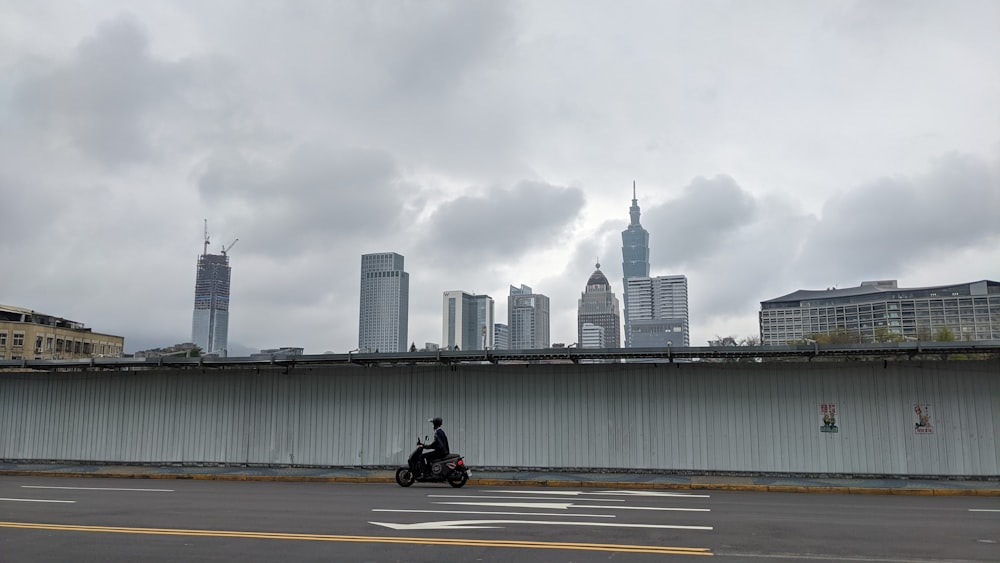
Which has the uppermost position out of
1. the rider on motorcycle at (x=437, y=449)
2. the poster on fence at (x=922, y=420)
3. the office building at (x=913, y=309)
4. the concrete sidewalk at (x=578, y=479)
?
the office building at (x=913, y=309)

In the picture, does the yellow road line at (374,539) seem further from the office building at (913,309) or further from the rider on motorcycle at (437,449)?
the office building at (913,309)

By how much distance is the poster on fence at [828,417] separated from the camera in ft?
63.1

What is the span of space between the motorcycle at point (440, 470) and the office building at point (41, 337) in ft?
329

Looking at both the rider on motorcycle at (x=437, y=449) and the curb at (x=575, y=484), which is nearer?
Result: the curb at (x=575, y=484)

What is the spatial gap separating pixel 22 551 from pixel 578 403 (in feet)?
47.0

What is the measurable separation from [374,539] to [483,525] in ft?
6.62

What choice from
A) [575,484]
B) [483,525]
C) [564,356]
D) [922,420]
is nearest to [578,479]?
[575,484]

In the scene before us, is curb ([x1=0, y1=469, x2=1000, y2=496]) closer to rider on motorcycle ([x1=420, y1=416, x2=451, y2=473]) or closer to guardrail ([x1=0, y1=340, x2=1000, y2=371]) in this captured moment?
rider on motorcycle ([x1=420, y1=416, x2=451, y2=473])

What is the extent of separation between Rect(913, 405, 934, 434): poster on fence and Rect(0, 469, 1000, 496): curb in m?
2.41

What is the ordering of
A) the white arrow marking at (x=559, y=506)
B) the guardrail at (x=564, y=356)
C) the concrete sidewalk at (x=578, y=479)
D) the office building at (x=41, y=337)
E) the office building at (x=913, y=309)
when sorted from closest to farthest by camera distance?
1. the white arrow marking at (x=559, y=506)
2. the concrete sidewalk at (x=578, y=479)
3. the guardrail at (x=564, y=356)
4. the office building at (x=41, y=337)
5. the office building at (x=913, y=309)

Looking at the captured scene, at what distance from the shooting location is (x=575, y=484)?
59.3 ft

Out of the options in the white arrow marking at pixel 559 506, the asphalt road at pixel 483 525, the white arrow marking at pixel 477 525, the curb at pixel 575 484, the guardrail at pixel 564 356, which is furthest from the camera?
the guardrail at pixel 564 356

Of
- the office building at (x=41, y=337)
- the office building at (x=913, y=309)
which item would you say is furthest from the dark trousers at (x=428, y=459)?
the office building at (x=913, y=309)

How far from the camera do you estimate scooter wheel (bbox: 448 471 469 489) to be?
56.3ft
